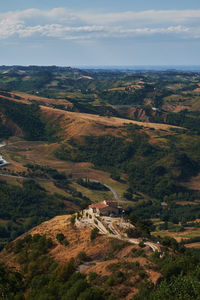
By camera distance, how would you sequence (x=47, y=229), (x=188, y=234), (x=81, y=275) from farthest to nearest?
(x=188, y=234)
(x=47, y=229)
(x=81, y=275)

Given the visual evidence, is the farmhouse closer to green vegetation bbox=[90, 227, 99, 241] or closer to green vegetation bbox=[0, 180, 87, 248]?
green vegetation bbox=[90, 227, 99, 241]

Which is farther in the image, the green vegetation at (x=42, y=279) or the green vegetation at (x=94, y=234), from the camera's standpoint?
the green vegetation at (x=94, y=234)

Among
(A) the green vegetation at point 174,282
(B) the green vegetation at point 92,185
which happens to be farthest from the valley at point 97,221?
(B) the green vegetation at point 92,185

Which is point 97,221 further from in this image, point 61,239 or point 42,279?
point 42,279

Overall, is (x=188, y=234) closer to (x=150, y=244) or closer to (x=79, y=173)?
(x=150, y=244)

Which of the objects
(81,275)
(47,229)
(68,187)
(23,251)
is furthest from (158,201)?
(81,275)

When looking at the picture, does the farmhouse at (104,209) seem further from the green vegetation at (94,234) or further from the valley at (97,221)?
the green vegetation at (94,234)

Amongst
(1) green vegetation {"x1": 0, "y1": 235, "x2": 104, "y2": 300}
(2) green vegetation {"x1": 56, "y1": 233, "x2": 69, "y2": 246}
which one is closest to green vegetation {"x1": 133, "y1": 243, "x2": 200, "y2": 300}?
(1) green vegetation {"x1": 0, "y1": 235, "x2": 104, "y2": 300}

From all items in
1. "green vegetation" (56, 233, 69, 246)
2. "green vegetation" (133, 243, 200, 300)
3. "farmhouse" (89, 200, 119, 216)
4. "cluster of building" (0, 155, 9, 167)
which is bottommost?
"cluster of building" (0, 155, 9, 167)

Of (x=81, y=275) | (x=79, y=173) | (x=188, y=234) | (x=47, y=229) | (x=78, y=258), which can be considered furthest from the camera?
(x=79, y=173)

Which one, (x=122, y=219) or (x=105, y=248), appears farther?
(x=122, y=219)

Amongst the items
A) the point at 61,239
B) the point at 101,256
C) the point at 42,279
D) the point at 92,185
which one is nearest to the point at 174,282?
the point at 101,256
